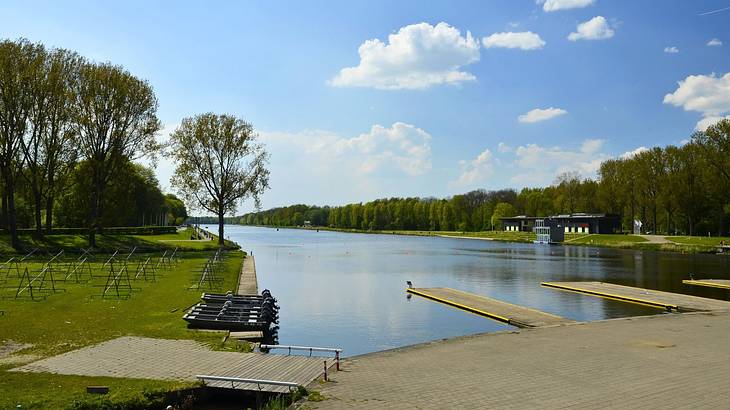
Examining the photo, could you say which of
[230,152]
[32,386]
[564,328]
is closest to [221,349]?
[32,386]

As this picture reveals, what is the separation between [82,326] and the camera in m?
19.6

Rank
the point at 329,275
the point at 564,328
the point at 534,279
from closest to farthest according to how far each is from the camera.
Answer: the point at 564,328
the point at 534,279
the point at 329,275

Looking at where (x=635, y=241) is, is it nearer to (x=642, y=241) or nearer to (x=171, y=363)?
(x=642, y=241)

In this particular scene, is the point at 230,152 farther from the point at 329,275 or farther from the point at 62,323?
the point at 62,323

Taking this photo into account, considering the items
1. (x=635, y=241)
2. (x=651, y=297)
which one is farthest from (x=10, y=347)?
(x=635, y=241)

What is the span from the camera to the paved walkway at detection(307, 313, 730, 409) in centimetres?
1169

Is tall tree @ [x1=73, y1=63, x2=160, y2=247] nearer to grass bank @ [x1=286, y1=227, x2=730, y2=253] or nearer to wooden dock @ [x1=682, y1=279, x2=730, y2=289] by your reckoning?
wooden dock @ [x1=682, y1=279, x2=730, y2=289]

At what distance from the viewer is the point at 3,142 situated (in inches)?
1977

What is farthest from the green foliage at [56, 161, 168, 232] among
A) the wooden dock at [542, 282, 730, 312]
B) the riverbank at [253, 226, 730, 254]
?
the riverbank at [253, 226, 730, 254]

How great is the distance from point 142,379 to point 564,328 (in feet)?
50.4

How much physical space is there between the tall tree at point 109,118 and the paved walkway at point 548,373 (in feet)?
161

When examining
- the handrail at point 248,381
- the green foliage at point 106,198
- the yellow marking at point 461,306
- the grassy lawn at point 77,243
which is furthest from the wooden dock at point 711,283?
the green foliage at point 106,198

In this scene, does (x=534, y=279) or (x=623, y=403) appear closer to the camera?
(x=623, y=403)

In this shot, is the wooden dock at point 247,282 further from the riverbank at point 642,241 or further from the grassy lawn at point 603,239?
the grassy lawn at point 603,239
